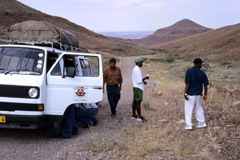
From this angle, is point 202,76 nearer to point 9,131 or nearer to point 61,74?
point 61,74

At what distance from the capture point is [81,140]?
608 centimetres

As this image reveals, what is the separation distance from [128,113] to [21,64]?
13.2 feet

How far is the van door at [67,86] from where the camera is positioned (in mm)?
5961

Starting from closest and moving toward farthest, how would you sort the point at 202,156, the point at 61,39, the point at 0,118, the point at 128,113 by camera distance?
1. the point at 202,156
2. the point at 0,118
3. the point at 61,39
4. the point at 128,113

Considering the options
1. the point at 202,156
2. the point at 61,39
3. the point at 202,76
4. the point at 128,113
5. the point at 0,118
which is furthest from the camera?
the point at 128,113

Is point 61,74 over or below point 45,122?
over

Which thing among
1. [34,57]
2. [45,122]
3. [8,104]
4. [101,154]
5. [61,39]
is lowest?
[101,154]

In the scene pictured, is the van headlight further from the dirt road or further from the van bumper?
the dirt road

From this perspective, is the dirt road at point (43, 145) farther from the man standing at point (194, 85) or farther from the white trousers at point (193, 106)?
the man standing at point (194, 85)

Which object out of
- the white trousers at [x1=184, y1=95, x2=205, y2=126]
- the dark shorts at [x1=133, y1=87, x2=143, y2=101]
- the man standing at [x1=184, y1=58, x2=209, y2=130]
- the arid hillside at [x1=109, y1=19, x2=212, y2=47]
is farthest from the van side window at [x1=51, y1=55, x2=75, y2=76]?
the arid hillside at [x1=109, y1=19, x2=212, y2=47]

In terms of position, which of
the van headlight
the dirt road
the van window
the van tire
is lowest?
the dirt road

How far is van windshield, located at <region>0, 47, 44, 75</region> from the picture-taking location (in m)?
5.91

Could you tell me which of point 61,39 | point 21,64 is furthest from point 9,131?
point 61,39

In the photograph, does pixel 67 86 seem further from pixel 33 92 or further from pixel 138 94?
pixel 138 94
